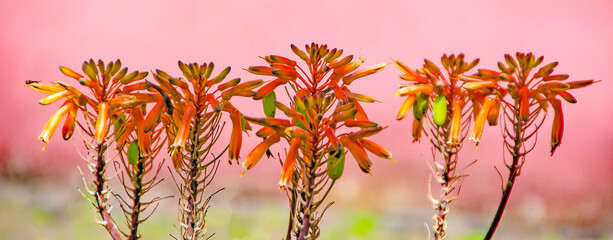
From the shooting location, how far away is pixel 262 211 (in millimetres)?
1245

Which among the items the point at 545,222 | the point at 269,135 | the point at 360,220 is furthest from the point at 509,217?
the point at 269,135

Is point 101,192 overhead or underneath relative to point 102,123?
underneath

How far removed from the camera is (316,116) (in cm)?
73

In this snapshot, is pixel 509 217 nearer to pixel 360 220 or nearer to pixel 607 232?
pixel 607 232

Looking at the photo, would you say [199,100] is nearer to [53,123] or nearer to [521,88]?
[53,123]

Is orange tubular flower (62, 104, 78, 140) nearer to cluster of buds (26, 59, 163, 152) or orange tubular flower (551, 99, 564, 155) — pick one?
cluster of buds (26, 59, 163, 152)

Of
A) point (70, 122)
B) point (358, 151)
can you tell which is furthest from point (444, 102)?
point (70, 122)

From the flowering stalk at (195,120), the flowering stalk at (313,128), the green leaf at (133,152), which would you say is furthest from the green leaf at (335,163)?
the green leaf at (133,152)

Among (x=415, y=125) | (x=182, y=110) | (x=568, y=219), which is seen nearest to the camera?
(x=182, y=110)

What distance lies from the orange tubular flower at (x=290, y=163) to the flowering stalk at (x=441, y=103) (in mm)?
203

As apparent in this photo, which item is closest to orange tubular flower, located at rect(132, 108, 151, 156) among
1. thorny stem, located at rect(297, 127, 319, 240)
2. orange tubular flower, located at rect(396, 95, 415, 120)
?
thorny stem, located at rect(297, 127, 319, 240)

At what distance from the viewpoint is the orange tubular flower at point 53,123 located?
0.78 meters

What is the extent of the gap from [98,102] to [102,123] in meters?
0.05

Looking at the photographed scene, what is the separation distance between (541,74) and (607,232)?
56 cm
